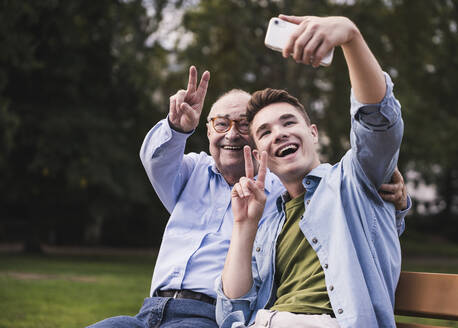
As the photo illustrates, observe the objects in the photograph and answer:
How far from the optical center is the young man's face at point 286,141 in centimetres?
272

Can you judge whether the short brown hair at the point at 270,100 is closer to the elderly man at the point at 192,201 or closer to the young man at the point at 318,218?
the young man at the point at 318,218

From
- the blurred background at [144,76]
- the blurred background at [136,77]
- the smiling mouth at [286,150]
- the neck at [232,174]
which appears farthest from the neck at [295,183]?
the blurred background at [144,76]

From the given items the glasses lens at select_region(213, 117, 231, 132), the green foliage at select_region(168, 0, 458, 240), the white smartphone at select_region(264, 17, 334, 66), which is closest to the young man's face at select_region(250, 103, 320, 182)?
the glasses lens at select_region(213, 117, 231, 132)

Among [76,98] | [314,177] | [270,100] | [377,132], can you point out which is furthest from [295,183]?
[76,98]

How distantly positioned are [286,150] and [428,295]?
0.92 m

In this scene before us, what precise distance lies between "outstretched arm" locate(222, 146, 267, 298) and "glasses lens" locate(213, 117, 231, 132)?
2.41 feet

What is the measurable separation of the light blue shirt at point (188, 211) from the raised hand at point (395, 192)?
30.4 inches

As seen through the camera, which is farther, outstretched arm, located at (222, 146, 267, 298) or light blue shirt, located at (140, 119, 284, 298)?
light blue shirt, located at (140, 119, 284, 298)

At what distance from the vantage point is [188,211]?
3.41 metres

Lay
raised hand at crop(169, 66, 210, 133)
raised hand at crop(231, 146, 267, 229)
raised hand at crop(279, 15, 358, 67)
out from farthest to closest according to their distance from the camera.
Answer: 1. raised hand at crop(169, 66, 210, 133)
2. raised hand at crop(231, 146, 267, 229)
3. raised hand at crop(279, 15, 358, 67)

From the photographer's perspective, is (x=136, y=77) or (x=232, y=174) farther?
(x=136, y=77)

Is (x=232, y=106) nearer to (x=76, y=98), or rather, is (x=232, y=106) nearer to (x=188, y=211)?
(x=188, y=211)

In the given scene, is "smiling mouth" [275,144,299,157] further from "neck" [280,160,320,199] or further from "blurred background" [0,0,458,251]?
"blurred background" [0,0,458,251]

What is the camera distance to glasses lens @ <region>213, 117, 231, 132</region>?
3400 mm
